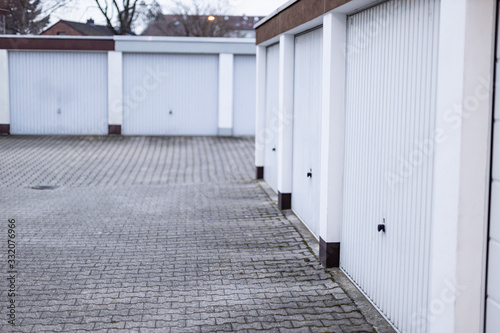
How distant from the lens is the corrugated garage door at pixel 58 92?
23.0 meters

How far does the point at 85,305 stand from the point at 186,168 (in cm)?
1050

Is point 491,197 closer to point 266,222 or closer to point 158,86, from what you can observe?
point 266,222

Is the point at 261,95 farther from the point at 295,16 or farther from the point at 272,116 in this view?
the point at 295,16

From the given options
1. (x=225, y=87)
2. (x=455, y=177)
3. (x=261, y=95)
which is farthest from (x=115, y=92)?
(x=455, y=177)

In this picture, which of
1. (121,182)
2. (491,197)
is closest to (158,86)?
(121,182)

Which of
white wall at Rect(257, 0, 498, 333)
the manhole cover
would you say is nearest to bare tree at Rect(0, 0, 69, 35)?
the manhole cover

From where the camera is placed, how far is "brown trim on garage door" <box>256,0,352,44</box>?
7738 mm

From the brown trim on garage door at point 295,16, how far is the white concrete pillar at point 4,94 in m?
13.1

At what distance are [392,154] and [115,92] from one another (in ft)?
60.1

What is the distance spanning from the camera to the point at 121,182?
14.4 metres

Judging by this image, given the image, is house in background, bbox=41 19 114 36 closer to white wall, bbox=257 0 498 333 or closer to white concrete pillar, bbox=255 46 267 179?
white concrete pillar, bbox=255 46 267 179

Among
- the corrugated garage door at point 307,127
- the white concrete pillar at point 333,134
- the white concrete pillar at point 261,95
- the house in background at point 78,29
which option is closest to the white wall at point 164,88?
the white concrete pillar at point 261,95

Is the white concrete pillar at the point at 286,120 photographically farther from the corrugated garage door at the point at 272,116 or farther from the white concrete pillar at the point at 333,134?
the white concrete pillar at the point at 333,134

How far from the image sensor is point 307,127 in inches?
383
